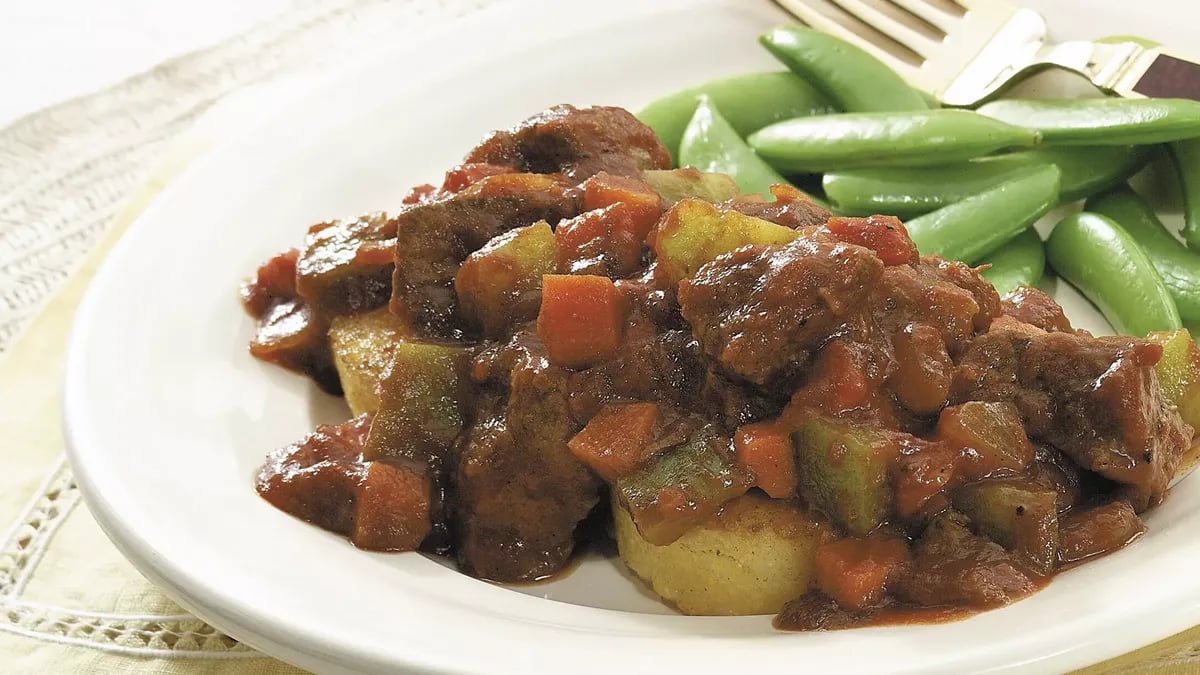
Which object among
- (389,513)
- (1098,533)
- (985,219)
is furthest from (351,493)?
(985,219)

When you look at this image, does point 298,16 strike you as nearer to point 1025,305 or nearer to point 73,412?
point 73,412

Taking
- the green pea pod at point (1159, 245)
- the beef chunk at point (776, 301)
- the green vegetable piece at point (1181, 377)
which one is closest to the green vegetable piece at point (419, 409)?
the beef chunk at point (776, 301)

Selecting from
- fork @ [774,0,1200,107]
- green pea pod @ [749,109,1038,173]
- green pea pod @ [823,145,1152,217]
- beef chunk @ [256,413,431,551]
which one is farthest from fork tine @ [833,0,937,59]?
beef chunk @ [256,413,431,551]

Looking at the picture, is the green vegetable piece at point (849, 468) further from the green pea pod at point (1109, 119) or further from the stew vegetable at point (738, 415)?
the green pea pod at point (1109, 119)

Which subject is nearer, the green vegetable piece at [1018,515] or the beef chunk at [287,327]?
the green vegetable piece at [1018,515]

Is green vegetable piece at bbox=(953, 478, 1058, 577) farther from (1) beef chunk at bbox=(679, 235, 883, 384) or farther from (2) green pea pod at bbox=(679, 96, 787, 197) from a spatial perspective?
(2) green pea pod at bbox=(679, 96, 787, 197)

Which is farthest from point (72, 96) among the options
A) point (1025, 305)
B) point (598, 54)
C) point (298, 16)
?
point (1025, 305)

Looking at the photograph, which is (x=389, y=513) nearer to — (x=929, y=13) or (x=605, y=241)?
(x=605, y=241)
